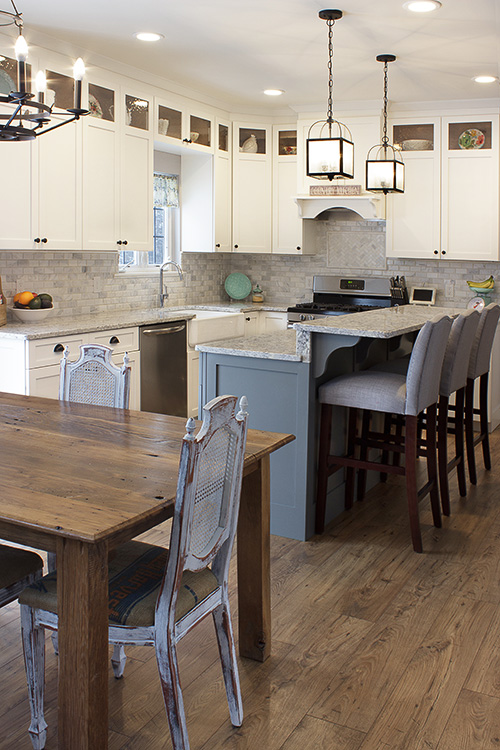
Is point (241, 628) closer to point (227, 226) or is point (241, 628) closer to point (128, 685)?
point (128, 685)

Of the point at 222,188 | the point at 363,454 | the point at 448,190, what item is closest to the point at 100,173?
the point at 222,188

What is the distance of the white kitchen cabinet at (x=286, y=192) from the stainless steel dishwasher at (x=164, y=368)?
1.59 m

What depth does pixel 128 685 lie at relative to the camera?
2.28 m

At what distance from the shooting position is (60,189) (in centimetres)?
451

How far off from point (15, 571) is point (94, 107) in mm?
3590

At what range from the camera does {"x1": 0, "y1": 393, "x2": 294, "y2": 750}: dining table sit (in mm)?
1606

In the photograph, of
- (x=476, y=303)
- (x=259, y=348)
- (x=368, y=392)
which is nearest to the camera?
(x=368, y=392)

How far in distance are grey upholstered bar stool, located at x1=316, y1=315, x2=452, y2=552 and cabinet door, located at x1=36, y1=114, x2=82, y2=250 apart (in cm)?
210

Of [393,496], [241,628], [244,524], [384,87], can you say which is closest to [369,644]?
[241,628]

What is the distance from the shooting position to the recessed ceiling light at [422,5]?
3607mm

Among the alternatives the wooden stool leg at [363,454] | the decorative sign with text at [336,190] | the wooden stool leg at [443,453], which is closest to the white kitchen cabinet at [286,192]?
the decorative sign with text at [336,190]

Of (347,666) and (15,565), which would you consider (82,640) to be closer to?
(15,565)

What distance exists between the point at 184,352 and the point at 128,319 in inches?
25.2

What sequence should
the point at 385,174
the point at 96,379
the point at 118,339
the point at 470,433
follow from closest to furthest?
the point at 96,379
the point at 470,433
the point at 385,174
the point at 118,339
